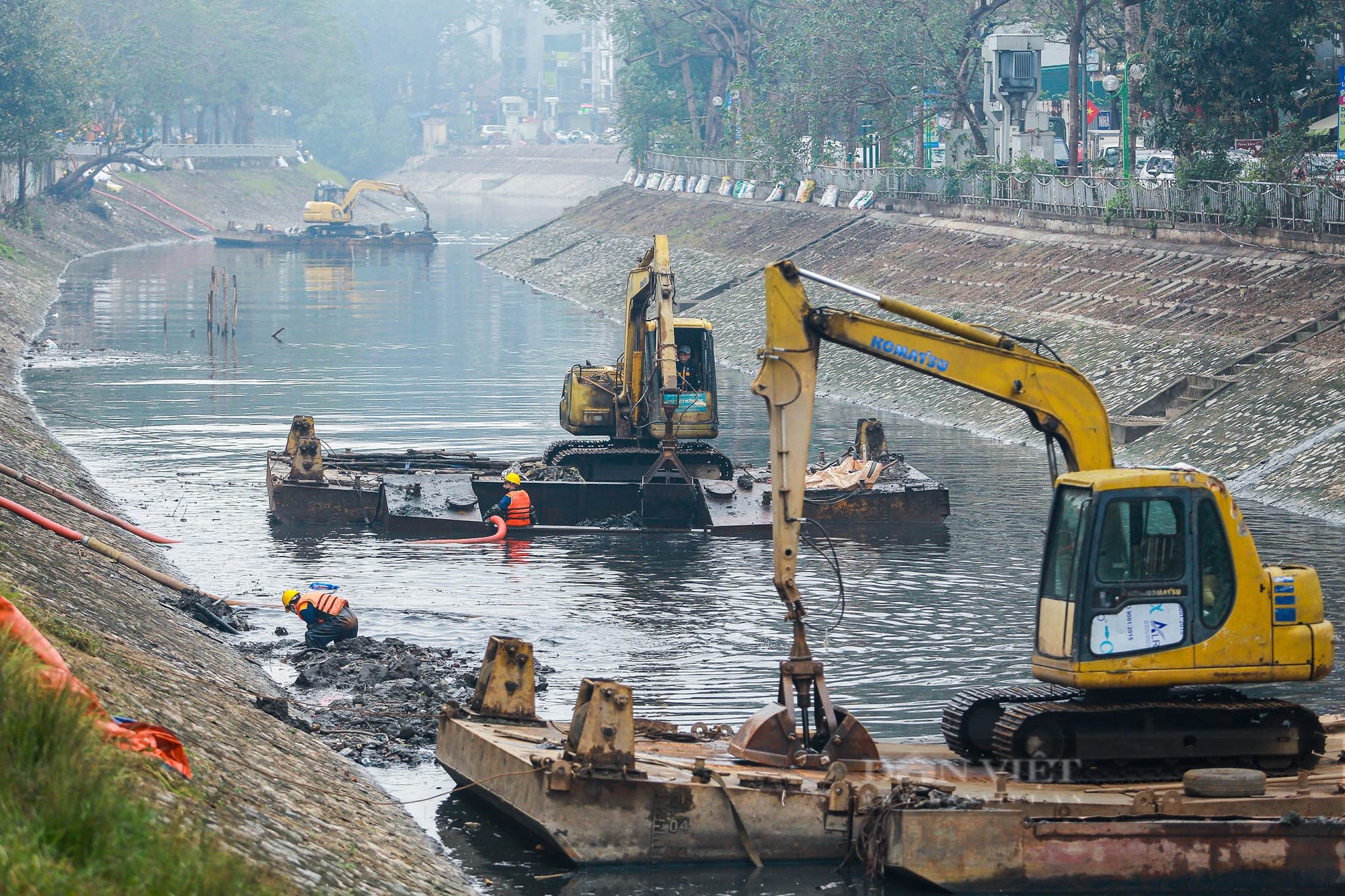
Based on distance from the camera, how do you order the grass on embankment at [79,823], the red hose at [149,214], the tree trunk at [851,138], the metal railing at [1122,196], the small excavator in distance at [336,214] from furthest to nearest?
the red hose at [149,214], the small excavator in distance at [336,214], the tree trunk at [851,138], the metal railing at [1122,196], the grass on embankment at [79,823]

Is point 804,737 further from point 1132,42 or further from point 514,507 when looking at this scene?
point 1132,42

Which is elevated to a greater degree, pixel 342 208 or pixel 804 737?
pixel 342 208

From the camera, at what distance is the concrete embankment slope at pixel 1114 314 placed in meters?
37.0

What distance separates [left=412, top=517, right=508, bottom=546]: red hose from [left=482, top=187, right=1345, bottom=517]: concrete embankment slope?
14336 mm

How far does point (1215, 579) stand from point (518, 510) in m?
18.3

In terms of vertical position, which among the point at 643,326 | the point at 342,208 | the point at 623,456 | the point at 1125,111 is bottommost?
the point at 623,456

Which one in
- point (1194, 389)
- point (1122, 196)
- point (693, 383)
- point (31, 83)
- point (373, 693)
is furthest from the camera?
point (31, 83)

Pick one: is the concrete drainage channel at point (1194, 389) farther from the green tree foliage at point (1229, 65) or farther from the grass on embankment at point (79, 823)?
the grass on embankment at point (79, 823)

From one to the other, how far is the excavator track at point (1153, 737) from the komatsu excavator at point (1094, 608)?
2 centimetres

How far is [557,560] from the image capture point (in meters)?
30.8

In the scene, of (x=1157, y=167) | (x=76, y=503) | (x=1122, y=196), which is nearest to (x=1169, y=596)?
(x=76, y=503)

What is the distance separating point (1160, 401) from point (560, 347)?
31.5m

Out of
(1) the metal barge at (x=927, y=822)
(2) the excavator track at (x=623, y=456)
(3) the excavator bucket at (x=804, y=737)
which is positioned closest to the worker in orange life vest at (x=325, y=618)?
(1) the metal barge at (x=927, y=822)

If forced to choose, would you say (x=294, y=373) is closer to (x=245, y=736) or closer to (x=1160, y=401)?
(x=1160, y=401)
